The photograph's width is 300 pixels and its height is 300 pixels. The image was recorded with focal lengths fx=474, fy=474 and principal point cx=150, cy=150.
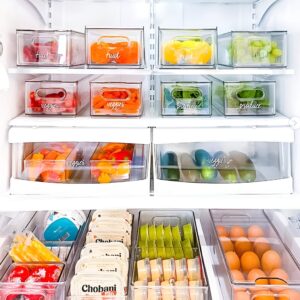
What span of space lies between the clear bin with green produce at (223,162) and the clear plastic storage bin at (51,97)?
295mm

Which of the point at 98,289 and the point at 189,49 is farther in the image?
the point at 189,49

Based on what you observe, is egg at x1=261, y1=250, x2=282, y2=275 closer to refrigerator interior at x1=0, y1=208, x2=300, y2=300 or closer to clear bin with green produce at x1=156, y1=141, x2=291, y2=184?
refrigerator interior at x1=0, y1=208, x2=300, y2=300

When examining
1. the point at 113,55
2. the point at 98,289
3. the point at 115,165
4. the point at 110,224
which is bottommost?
the point at 98,289

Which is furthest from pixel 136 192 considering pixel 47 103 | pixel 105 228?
pixel 47 103

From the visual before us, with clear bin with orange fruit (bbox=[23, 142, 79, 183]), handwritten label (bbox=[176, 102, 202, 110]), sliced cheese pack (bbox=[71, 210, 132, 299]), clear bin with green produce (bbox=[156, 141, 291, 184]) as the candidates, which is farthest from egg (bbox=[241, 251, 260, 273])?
clear bin with orange fruit (bbox=[23, 142, 79, 183])

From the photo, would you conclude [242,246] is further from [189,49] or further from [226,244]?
[189,49]

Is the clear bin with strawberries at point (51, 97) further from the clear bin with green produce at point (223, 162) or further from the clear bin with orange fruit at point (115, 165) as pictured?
the clear bin with green produce at point (223, 162)

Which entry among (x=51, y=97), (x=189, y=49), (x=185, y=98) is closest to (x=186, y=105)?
(x=185, y=98)

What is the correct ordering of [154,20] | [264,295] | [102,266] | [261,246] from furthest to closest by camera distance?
[154,20] → [261,246] → [102,266] → [264,295]

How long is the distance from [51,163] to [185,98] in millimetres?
435

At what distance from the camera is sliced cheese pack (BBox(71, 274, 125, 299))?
128 cm

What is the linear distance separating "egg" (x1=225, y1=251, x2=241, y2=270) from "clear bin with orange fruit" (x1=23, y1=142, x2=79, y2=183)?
522 millimetres

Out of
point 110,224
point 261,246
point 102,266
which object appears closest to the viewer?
point 102,266

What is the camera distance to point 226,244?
1482 millimetres
